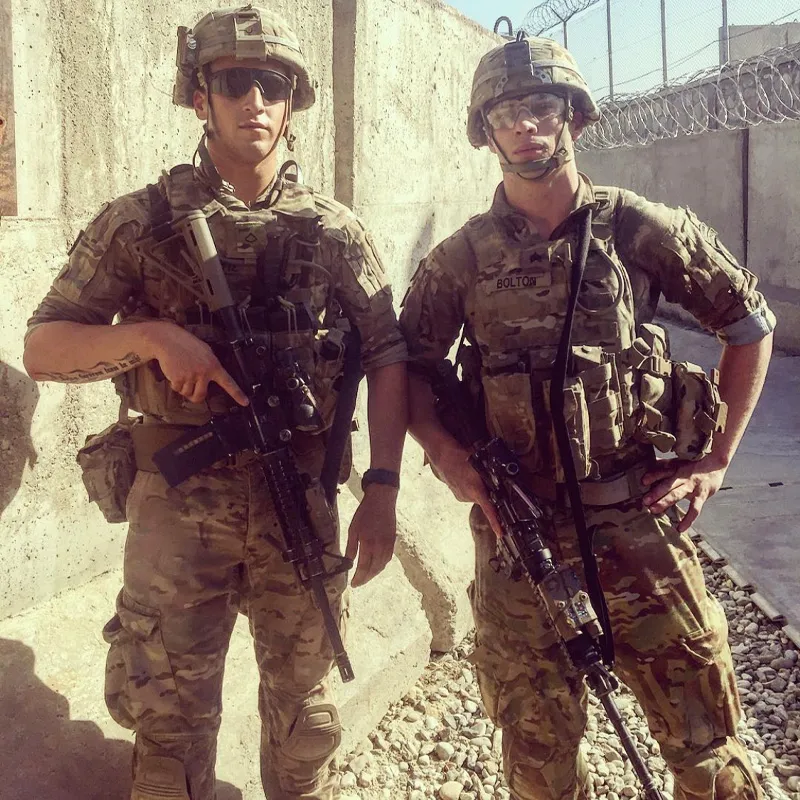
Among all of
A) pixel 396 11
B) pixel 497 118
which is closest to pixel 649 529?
pixel 497 118

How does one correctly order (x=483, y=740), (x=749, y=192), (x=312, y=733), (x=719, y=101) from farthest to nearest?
(x=749, y=192)
(x=719, y=101)
(x=483, y=740)
(x=312, y=733)

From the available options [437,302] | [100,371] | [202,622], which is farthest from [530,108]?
[202,622]

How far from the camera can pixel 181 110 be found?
338 centimetres

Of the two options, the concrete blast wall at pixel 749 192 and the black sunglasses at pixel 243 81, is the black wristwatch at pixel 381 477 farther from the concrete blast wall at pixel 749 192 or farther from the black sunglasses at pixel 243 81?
the concrete blast wall at pixel 749 192

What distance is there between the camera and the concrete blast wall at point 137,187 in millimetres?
2926

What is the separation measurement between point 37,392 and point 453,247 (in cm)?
155

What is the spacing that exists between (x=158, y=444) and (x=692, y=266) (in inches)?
61.6

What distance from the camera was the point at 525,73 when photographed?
2.43 meters

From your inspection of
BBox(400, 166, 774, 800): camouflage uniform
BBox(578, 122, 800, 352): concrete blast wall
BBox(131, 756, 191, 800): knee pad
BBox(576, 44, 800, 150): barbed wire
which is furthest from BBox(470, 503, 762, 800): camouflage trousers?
BBox(578, 122, 800, 352): concrete blast wall

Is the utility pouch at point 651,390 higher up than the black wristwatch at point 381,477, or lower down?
higher up


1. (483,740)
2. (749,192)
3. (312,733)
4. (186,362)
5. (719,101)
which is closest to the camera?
(186,362)

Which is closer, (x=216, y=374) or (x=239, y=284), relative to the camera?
(x=216, y=374)

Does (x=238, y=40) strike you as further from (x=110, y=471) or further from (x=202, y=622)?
(x=202, y=622)

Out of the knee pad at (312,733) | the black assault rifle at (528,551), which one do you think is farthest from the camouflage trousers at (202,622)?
the black assault rifle at (528,551)
